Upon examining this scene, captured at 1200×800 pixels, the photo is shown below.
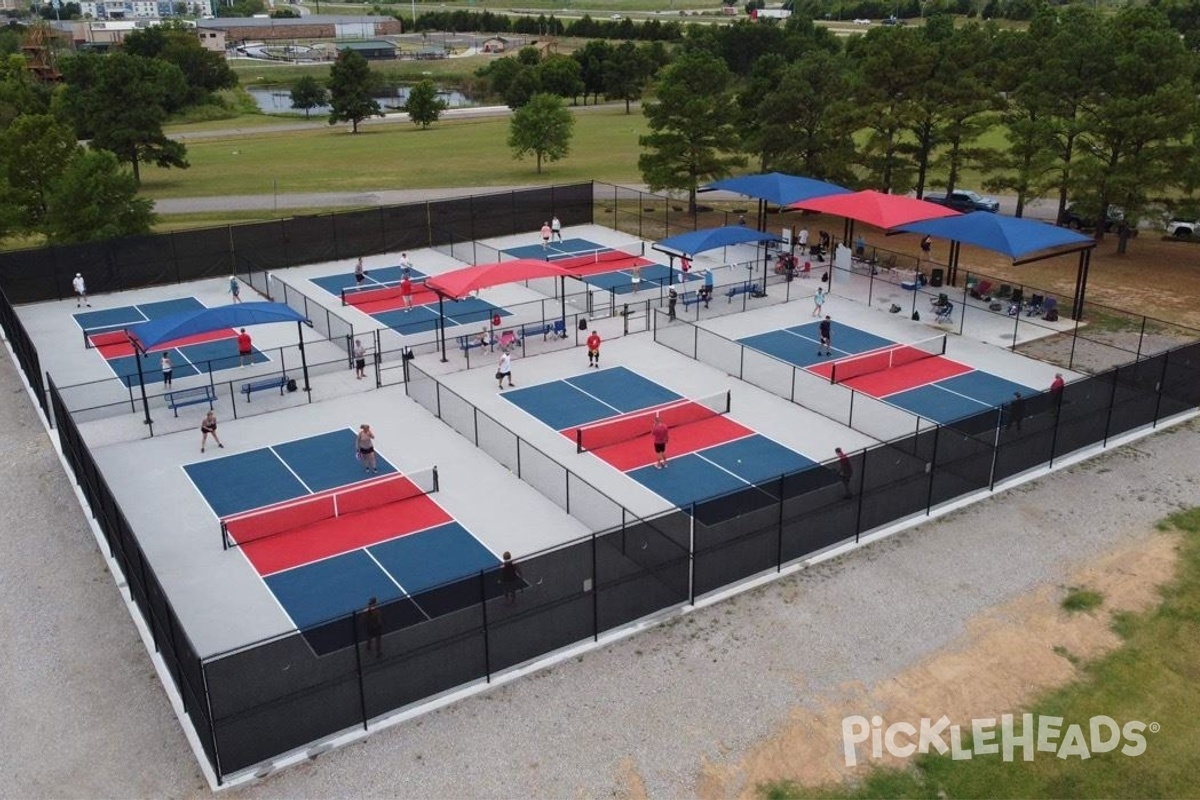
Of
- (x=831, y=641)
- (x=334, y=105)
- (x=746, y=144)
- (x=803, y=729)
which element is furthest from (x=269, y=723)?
(x=334, y=105)

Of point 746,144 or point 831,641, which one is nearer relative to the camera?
point 831,641

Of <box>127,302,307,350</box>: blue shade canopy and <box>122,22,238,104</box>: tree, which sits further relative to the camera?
<box>122,22,238,104</box>: tree

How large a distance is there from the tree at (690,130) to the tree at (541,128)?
599 inches

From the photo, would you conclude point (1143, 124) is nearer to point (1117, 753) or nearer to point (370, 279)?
point (370, 279)

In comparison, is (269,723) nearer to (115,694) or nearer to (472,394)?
(115,694)

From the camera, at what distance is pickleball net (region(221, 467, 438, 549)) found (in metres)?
21.8

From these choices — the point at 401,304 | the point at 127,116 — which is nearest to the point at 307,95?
the point at 127,116

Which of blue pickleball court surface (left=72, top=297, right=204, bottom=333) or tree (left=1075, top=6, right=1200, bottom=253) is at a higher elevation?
tree (left=1075, top=6, right=1200, bottom=253)

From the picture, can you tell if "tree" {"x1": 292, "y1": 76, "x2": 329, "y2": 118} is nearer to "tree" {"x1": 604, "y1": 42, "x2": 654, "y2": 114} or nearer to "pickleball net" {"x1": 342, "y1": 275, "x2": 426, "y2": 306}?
"tree" {"x1": 604, "y1": 42, "x2": 654, "y2": 114}

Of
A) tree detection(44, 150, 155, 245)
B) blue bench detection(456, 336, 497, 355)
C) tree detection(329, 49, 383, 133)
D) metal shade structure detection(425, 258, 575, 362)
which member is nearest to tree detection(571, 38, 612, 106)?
tree detection(329, 49, 383, 133)

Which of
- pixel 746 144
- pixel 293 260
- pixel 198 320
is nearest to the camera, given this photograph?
pixel 198 320

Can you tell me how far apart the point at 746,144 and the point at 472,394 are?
29766 mm

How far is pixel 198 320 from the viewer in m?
28.0

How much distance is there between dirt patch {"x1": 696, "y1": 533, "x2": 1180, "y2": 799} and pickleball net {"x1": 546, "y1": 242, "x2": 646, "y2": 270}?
2715 cm
